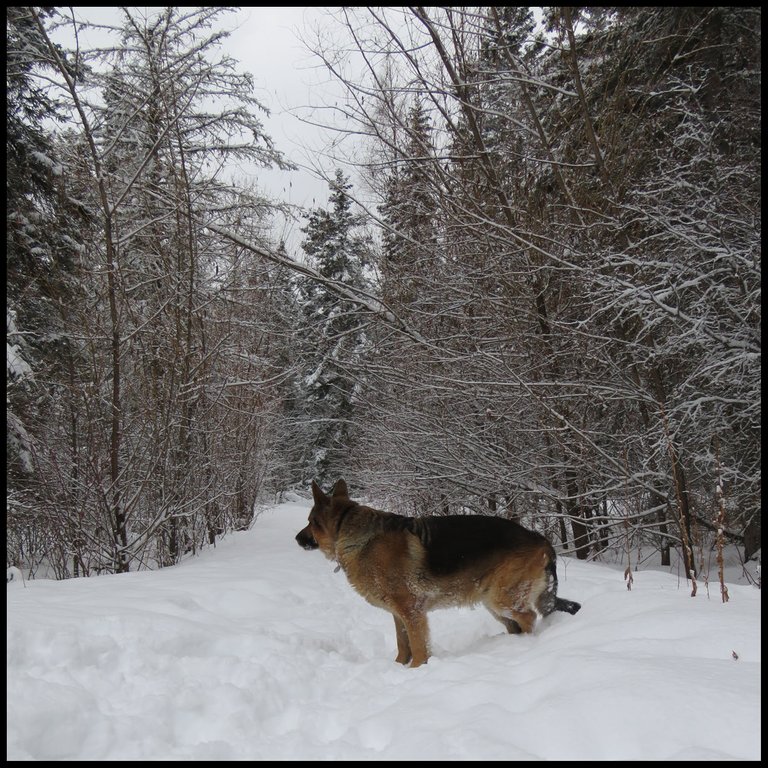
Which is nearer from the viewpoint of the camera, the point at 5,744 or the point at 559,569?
the point at 5,744

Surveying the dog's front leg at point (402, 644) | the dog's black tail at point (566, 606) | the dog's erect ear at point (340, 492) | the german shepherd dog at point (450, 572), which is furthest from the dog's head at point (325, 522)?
the dog's black tail at point (566, 606)

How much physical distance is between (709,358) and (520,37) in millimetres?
4980

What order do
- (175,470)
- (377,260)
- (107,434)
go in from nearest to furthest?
(107,434) < (175,470) < (377,260)

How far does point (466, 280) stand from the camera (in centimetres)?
859

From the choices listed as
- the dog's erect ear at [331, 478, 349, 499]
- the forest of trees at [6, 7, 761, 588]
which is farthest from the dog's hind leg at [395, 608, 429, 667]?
the forest of trees at [6, 7, 761, 588]

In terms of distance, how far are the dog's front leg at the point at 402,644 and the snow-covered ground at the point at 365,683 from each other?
12cm

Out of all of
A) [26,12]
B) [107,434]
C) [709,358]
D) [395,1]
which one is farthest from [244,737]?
[26,12]

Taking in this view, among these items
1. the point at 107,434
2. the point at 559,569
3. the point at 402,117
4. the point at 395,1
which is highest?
the point at 395,1

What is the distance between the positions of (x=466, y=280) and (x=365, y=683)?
21.5 feet

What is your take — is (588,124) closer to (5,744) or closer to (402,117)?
(402,117)

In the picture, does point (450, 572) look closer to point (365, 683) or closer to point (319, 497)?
point (365, 683)

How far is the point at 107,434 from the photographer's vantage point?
7387mm

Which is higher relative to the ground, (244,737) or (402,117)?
(402,117)

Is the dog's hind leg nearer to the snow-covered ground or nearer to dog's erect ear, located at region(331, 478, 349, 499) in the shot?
the snow-covered ground
